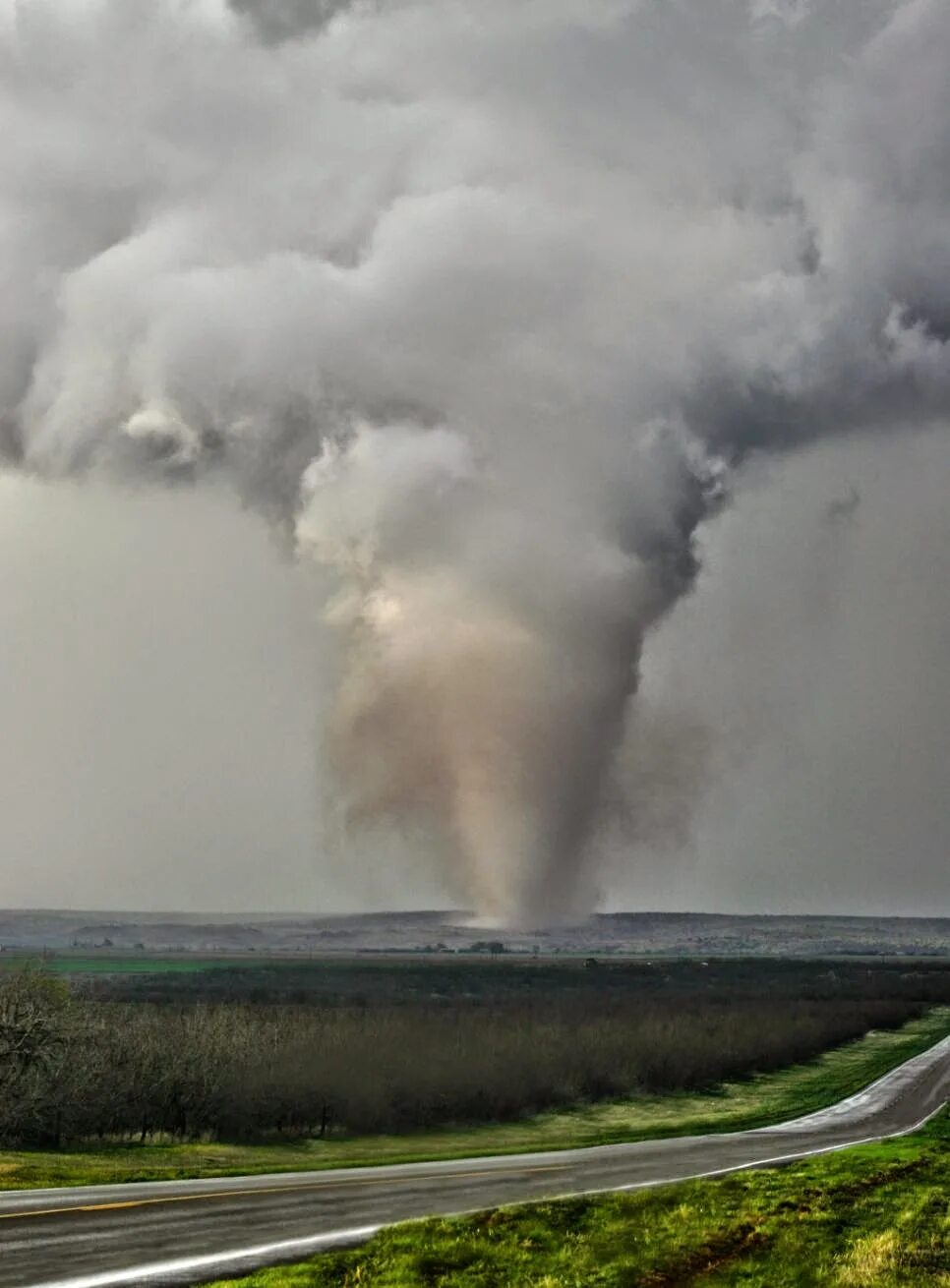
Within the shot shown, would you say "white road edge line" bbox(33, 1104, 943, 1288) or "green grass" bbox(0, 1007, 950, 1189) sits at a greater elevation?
"white road edge line" bbox(33, 1104, 943, 1288)

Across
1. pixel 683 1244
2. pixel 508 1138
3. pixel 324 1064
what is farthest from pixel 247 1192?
pixel 324 1064

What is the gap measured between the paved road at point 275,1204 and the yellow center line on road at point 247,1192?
→ 3 cm

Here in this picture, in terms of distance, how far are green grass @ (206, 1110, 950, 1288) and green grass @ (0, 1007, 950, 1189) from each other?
10.5 metres

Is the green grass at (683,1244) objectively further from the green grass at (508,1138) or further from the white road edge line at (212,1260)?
the green grass at (508,1138)

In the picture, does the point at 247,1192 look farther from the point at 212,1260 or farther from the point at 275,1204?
the point at 212,1260

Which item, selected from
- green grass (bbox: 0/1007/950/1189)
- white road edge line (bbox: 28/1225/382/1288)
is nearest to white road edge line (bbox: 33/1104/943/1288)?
white road edge line (bbox: 28/1225/382/1288)

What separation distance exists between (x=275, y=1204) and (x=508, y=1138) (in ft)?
102

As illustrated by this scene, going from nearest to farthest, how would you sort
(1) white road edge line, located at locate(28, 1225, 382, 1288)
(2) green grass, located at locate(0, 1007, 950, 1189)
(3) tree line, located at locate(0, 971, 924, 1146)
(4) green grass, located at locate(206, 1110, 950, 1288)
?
(1) white road edge line, located at locate(28, 1225, 382, 1288) → (4) green grass, located at locate(206, 1110, 950, 1288) → (2) green grass, located at locate(0, 1007, 950, 1189) → (3) tree line, located at locate(0, 971, 924, 1146)

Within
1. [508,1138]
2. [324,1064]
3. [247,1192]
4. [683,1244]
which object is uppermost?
[247,1192]

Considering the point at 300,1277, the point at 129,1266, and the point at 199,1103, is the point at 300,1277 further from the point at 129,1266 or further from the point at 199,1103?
the point at 199,1103

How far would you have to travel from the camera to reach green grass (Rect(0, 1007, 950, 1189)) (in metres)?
32.2

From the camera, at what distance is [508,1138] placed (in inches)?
2076

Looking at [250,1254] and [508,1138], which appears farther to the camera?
[508,1138]

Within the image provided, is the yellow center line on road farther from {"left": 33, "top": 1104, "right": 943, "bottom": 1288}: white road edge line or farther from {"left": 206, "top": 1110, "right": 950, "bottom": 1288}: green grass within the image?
{"left": 206, "top": 1110, "right": 950, "bottom": 1288}: green grass
